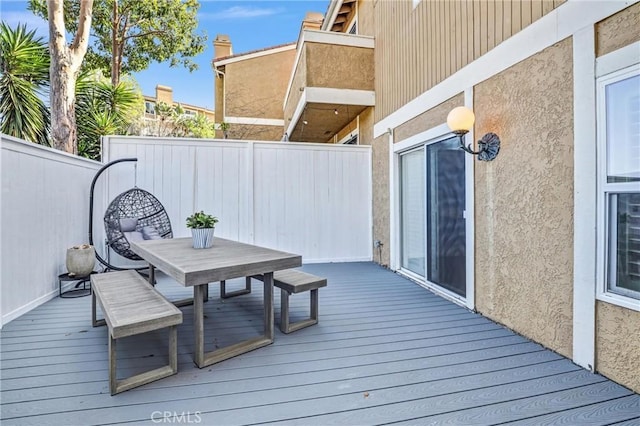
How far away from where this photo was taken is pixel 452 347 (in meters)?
2.58

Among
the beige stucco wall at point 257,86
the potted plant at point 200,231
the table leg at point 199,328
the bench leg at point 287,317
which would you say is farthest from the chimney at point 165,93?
the table leg at point 199,328

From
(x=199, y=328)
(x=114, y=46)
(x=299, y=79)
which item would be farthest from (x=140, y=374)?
(x=114, y=46)

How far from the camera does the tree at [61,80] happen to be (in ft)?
17.8

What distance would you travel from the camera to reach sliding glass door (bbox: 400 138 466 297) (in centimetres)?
371

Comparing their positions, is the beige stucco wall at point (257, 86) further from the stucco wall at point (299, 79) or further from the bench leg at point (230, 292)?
the bench leg at point (230, 292)

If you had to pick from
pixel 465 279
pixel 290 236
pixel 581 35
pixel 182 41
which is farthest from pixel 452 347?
pixel 182 41

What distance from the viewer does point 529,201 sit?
2.69 metres

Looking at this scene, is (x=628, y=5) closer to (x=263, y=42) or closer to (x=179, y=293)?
(x=179, y=293)

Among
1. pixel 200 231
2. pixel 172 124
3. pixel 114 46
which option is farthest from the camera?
pixel 172 124

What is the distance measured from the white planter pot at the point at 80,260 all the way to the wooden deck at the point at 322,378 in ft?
2.62

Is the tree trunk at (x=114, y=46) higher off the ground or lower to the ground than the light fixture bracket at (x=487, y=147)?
higher

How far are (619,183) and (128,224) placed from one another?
5617 millimetres

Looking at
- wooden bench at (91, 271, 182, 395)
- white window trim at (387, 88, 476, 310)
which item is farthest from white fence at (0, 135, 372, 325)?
wooden bench at (91, 271, 182, 395)

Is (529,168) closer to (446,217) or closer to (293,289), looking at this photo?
(446,217)
